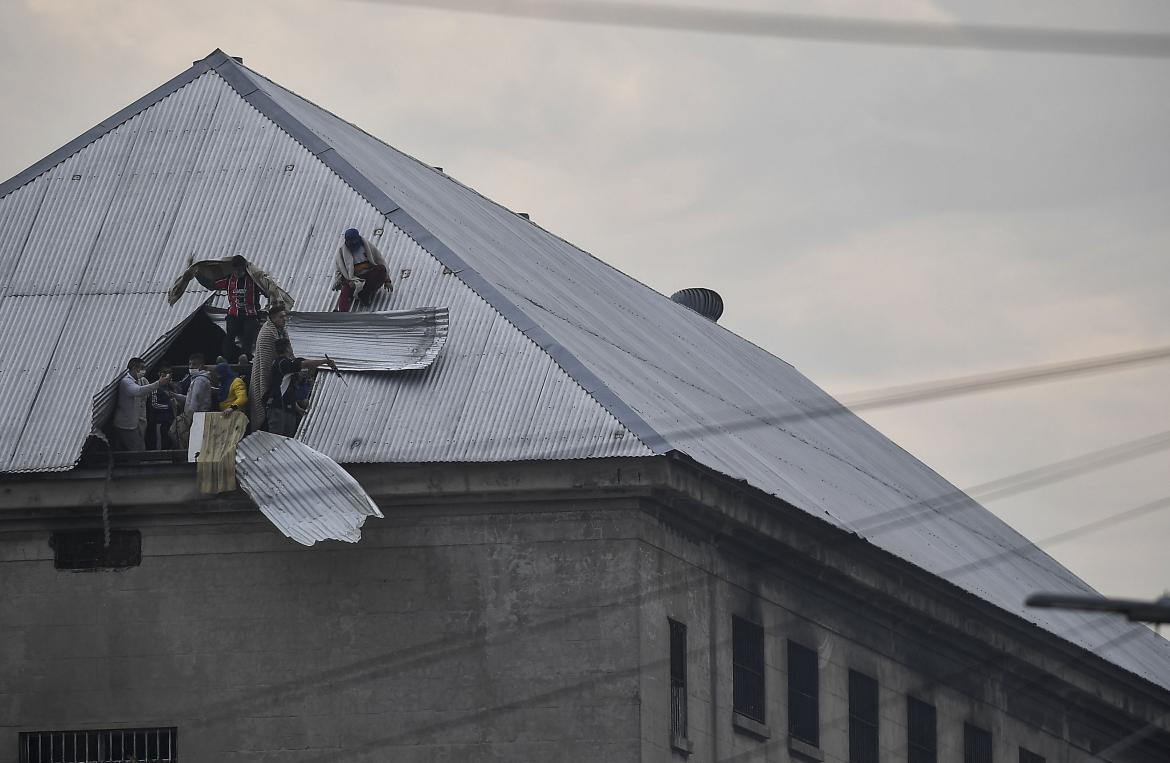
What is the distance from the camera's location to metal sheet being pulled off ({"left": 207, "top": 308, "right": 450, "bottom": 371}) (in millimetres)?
43312

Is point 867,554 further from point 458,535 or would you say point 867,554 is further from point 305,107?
point 305,107

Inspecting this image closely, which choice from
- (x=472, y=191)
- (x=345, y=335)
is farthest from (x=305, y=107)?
(x=345, y=335)

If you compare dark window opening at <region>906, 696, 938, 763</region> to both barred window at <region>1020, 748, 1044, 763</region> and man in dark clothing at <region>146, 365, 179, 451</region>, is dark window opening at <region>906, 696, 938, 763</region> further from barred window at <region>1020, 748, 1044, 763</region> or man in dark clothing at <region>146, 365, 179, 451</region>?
man in dark clothing at <region>146, 365, 179, 451</region>

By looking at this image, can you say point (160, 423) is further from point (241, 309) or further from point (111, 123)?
point (111, 123)

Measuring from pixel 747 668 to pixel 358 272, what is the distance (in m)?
9.26

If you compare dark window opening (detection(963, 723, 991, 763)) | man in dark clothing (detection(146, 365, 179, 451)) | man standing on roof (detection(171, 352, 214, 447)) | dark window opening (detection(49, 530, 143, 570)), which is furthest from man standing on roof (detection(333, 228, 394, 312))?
dark window opening (detection(963, 723, 991, 763))

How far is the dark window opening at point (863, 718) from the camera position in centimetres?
4975

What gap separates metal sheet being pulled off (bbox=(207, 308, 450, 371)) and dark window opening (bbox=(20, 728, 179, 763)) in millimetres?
6451

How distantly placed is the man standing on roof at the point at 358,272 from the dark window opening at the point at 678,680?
745 centimetres

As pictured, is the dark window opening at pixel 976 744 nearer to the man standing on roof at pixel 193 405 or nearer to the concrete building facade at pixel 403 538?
the concrete building facade at pixel 403 538

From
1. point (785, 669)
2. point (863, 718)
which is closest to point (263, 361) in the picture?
point (785, 669)

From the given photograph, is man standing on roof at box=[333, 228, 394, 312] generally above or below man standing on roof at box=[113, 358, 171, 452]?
above

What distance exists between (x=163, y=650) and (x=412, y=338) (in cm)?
631

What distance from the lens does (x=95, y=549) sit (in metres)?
42.8
